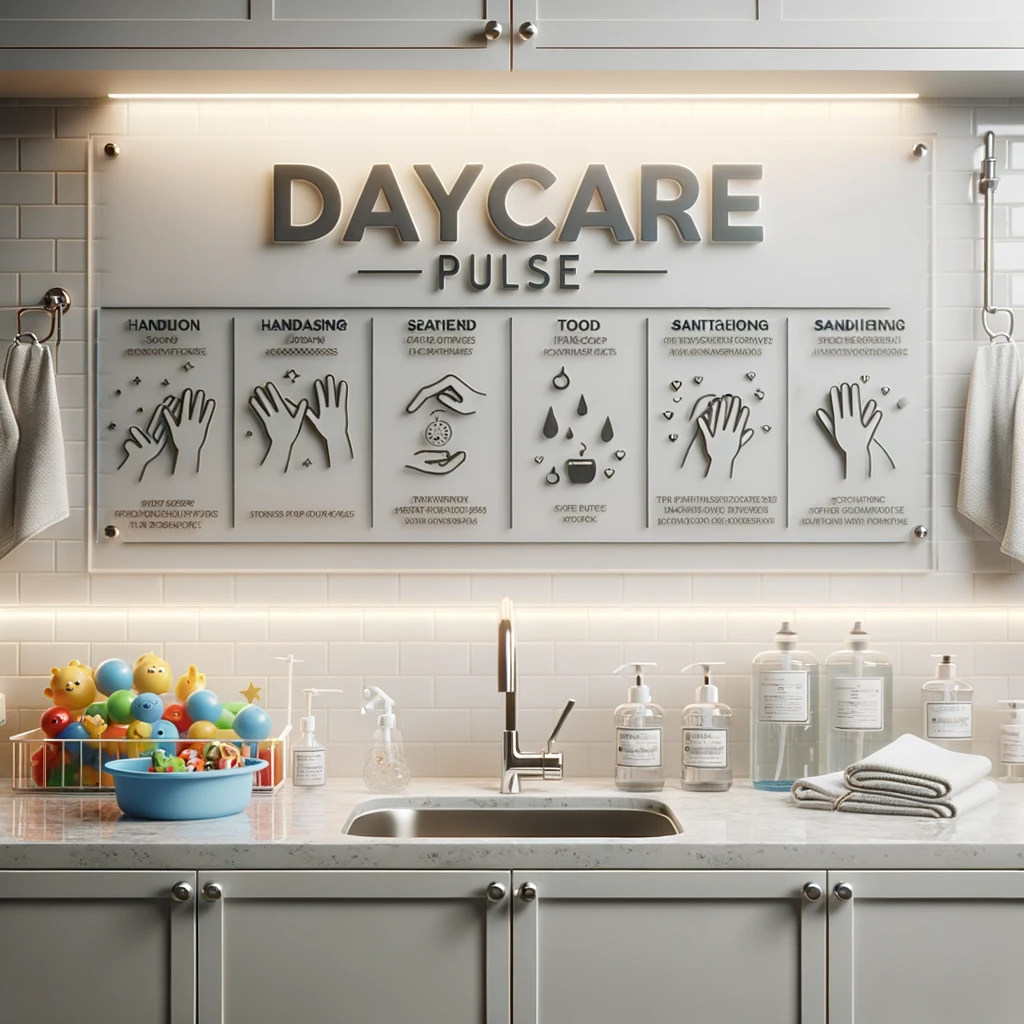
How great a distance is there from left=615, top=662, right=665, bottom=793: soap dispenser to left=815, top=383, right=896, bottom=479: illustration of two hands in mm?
714

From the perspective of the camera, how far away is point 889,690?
2.47 m

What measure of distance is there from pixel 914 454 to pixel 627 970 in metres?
1.39

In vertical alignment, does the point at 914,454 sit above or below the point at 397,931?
above

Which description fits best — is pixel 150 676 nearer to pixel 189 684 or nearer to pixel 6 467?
pixel 189 684

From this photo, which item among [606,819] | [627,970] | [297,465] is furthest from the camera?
[297,465]

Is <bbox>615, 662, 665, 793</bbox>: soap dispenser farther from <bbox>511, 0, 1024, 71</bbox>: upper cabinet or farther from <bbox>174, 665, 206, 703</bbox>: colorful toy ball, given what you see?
<bbox>511, 0, 1024, 71</bbox>: upper cabinet

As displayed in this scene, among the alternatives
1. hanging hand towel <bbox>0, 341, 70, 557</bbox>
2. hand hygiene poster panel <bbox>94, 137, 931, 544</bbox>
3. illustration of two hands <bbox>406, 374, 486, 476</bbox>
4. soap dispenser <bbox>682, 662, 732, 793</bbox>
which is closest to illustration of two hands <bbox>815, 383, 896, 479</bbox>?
hand hygiene poster panel <bbox>94, 137, 931, 544</bbox>

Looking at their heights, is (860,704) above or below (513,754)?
above

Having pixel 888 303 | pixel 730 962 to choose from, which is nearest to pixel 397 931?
pixel 730 962

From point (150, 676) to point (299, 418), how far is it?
68 centimetres

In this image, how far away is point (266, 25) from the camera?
2316 millimetres

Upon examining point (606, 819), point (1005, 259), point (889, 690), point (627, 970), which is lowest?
point (627, 970)

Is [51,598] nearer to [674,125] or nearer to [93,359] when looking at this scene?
[93,359]

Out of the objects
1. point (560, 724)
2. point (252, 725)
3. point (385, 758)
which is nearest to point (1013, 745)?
point (560, 724)
